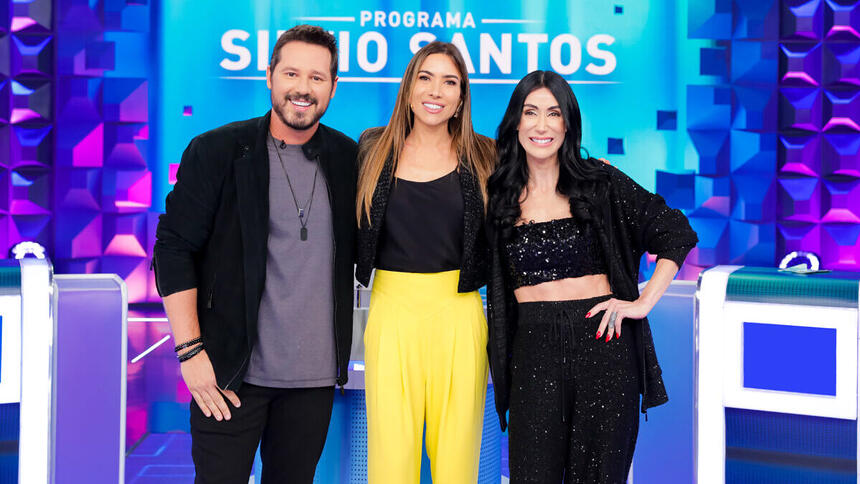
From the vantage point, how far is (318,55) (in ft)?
7.02

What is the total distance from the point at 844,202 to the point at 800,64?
0.89 m

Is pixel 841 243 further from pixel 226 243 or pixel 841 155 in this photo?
pixel 226 243

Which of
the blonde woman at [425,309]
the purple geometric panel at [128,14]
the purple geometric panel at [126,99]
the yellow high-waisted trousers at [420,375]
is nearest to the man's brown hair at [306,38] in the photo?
the blonde woman at [425,309]

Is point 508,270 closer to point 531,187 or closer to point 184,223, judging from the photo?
point 531,187

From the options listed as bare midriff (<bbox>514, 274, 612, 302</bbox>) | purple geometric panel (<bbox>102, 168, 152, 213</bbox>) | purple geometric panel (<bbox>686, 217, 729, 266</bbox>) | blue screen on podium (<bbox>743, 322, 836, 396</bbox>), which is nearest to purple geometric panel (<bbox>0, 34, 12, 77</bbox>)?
purple geometric panel (<bbox>102, 168, 152, 213</bbox>)

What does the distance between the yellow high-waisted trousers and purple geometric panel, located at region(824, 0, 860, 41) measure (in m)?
3.76

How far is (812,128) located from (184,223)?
13.6ft

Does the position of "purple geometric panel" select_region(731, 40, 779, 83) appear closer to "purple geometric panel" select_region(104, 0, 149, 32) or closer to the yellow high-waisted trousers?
the yellow high-waisted trousers

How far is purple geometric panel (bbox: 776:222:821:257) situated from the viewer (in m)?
4.86

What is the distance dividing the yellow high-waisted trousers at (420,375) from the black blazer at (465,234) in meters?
0.05

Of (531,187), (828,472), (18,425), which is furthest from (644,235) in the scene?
(18,425)

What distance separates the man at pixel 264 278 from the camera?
204 centimetres

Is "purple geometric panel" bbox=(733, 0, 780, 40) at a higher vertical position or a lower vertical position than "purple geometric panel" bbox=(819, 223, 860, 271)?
higher

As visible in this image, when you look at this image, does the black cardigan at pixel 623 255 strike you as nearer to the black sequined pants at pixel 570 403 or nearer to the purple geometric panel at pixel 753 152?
the black sequined pants at pixel 570 403
